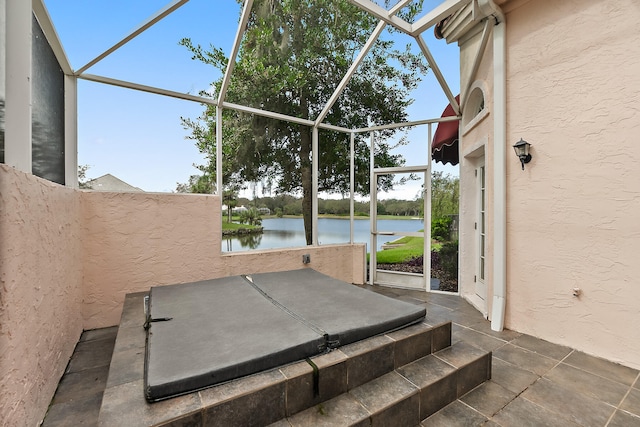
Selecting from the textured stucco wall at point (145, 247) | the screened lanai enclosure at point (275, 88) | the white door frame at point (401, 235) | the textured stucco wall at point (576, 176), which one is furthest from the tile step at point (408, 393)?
the textured stucco wall at point (145, 247)

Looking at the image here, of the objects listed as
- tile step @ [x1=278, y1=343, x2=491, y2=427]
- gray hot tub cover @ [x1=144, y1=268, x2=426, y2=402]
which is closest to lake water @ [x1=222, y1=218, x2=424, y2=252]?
gray hot tub cover @ [x1=144, y1=268, x2=426, y2=402]

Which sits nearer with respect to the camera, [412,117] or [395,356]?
[395,356]

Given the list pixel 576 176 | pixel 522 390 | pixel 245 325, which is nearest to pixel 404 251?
pixel 576 176

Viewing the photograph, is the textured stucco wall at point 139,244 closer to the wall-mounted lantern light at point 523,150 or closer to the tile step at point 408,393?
the tile step at point 408,393

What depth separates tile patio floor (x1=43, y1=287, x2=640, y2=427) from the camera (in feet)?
5.66

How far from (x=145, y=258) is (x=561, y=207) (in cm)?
441

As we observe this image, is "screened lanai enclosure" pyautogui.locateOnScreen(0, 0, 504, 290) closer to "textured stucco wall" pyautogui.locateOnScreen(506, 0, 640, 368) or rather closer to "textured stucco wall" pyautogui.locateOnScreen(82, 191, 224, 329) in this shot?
"textured stucco wall" pyautogui.locateOnScreen(82, 191, 224, 329)

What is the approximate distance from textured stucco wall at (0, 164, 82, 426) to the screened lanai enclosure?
22 cm

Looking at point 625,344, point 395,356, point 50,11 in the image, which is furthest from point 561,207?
point 50,11

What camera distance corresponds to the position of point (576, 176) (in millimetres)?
2555

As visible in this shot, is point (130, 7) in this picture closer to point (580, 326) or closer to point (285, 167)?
point (285, 167)

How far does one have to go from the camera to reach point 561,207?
266cm

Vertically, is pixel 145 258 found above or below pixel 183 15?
below

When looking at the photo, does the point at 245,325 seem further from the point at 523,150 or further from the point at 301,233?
the point at 523,150
